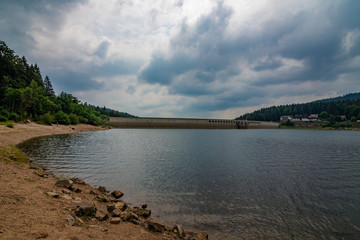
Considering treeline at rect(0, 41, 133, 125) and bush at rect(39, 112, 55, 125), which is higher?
treeline at rect(0, 41, 133, 125)

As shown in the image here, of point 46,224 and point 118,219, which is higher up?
point 46,224

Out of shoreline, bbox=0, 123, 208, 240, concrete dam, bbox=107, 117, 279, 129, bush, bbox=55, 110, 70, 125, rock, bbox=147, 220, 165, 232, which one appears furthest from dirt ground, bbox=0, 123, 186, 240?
concrete dam, bbox=107, 117, 279, 129

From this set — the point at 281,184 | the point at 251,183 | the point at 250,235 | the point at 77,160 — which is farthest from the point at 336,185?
the point at 77,160

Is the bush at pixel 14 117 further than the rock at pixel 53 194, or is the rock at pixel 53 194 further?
the bush at pixel 14 117

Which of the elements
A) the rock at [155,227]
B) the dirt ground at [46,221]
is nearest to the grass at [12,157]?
the dirt ground at [46,221]

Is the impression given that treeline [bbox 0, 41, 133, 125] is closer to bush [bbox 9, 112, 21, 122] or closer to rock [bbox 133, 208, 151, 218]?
bush [bbox 9, 112, 21, 122]

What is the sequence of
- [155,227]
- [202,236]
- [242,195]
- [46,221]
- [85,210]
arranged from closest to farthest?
1. [46,221]
2. [85,210]
3. [155,227]
4. [202,236]
5. [242,195]

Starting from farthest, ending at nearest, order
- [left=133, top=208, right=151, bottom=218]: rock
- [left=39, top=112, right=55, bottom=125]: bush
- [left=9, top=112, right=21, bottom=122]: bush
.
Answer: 1. [left=39, top=112, right=55, bottom=125]: bush
2. [left=9, top=112, right=21, bottom=122]: bush
3. [left=133, top=208, right=151, bottom=218]: rock

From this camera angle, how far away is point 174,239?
24.4ft

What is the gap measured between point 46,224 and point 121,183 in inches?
347

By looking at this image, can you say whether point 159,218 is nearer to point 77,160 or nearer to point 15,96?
point 77,160

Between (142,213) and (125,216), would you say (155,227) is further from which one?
(142,213)

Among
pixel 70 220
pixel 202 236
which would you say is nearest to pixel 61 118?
pixel 70 220

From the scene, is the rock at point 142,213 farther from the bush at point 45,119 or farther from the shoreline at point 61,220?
the bush at point 45,119
